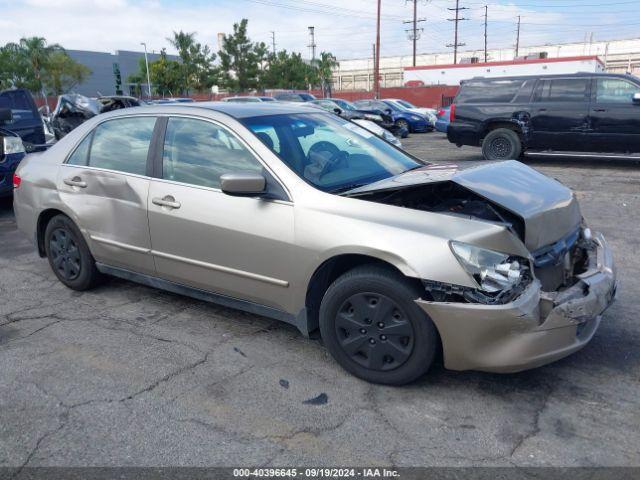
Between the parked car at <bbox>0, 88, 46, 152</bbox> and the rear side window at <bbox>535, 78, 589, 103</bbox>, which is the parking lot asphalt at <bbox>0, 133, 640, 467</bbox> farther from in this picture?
the rear side window at <bbox>535, 78, 589, 103</bbox>

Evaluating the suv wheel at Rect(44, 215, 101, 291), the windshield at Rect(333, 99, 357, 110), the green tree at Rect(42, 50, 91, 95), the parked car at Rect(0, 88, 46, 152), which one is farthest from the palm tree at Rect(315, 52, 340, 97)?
the suv wheel at Rect(44, 215, 101, 291)

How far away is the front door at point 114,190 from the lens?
414cm

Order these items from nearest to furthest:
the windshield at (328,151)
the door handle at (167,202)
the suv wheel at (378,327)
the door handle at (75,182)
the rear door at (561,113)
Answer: the suv wheel at (378,327)
the windshield at (328,151)
the door handle at (167,202)
the door handle at (75,182)
the rear door at (561,113)

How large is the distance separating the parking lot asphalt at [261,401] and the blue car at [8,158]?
4.15 m

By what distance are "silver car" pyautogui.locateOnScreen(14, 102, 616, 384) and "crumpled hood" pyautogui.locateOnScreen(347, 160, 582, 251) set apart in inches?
0.5

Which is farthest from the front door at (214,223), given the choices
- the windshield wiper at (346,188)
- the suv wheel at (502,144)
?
the suv wheel at (502,144)

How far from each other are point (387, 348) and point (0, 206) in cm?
801

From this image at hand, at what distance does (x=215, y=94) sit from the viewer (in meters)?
49.0

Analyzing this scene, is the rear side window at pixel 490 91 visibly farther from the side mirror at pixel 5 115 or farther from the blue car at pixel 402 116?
the blue car at pixel 402 116

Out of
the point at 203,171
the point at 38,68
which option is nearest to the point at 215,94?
the point at 38,68

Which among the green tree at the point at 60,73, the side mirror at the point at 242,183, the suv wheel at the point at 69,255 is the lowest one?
the suv wheel at the point at 69,255

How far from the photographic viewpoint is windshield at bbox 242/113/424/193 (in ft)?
12.0

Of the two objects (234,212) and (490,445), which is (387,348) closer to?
(490,445)

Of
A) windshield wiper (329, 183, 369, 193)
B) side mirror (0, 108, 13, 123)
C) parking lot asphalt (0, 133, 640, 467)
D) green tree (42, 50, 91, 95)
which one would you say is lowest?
parking lot asphalt (0, 133, 640, 467)
